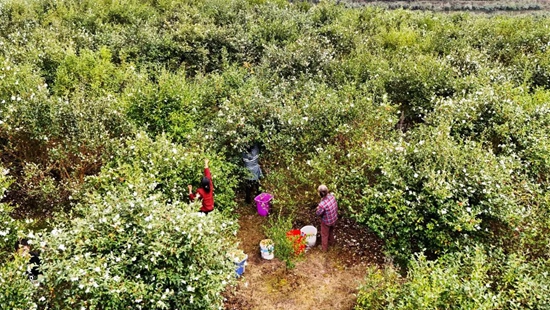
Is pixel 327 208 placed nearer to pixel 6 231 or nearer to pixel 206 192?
pixel 206 192

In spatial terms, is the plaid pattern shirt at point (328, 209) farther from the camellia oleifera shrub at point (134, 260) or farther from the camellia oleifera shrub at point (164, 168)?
the camellia oleifera shrub at point (134, 260)

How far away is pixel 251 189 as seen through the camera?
9.57 meters

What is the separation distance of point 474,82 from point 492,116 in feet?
4.75

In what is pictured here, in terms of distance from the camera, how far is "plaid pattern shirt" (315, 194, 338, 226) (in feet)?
25.4

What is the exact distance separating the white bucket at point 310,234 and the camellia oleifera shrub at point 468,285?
5.86 ft

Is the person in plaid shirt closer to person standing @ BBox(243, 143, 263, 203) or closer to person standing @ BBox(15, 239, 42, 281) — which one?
person standing @ BBox(243, 143, 263, 203)

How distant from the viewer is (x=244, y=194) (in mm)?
9867

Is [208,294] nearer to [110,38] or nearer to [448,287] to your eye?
[448,287]

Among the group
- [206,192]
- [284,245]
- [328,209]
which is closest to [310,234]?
[284,245]

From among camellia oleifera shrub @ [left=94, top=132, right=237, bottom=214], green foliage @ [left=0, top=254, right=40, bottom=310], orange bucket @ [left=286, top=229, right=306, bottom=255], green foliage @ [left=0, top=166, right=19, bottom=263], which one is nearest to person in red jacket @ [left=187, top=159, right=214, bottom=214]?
camellia oleifera shrub @ [left=94, top=132, right=237, bottom=214]

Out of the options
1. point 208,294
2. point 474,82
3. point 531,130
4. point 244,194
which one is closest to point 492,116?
point 531,130

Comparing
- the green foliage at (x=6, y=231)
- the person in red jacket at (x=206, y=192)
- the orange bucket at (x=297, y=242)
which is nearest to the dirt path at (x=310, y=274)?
the orange bucket at (x=297, y=242)

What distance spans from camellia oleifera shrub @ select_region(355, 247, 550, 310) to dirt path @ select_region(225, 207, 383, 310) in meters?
0.79

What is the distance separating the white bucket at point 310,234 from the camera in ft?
27.3
